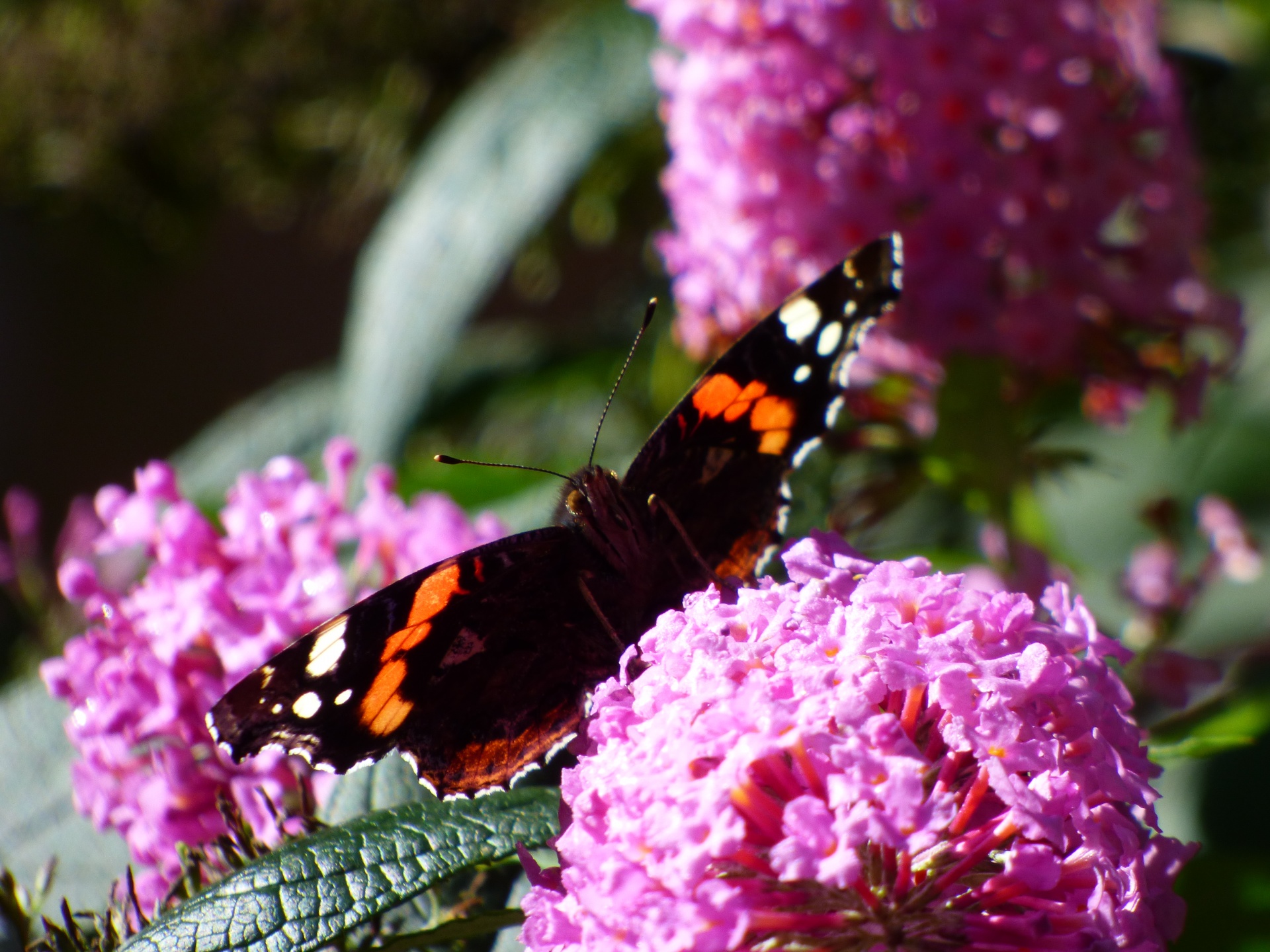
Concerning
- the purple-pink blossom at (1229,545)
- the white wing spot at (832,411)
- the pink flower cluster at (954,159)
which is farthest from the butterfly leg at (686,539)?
the purple-pink blossom at (1229,545)

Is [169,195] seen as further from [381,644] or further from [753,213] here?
[381,644]

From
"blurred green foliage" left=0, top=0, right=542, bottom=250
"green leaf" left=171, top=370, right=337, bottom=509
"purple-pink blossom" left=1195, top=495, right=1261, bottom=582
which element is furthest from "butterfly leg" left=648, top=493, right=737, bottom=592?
"blurred green foliage" left=0, top=0, right=542, bottom=250

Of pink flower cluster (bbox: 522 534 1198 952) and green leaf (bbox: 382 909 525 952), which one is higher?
green leaf (bbox: 382 909 525 952)

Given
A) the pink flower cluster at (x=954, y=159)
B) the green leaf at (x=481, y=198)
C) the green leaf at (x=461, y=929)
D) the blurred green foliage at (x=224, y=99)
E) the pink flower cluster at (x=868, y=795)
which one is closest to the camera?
the pink flower cluster at (x=868, y=795)

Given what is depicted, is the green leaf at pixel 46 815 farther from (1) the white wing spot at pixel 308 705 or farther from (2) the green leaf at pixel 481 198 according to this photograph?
(2) the green leaf at pixel 481 198

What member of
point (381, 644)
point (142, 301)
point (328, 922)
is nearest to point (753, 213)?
point (381, 644)

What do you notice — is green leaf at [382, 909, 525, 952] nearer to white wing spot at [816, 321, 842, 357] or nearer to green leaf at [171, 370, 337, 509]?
white wing spot at [816, 321, 842, 357]

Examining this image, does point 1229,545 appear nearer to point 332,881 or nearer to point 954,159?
point 954,159

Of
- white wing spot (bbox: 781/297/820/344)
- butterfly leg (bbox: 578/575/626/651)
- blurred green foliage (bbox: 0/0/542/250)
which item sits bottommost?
butterfly leg (bbox: 578/575/626/651)
